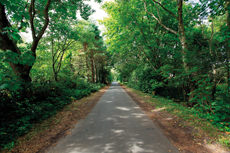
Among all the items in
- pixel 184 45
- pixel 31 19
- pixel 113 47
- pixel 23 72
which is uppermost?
pixel 113 47

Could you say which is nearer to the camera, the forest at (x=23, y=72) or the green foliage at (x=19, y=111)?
the forest at (x=23, y=72)

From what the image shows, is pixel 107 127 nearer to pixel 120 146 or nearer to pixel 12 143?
pixel 120 146

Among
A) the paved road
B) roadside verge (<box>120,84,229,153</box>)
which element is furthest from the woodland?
the paved road

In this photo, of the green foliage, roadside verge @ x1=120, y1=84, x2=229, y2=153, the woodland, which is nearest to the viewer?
roadside verge @ x1=120, y1=84, x2=229, y2=153

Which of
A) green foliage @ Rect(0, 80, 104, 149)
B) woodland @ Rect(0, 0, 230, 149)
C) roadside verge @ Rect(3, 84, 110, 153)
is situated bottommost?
roadside verge @ Rect(3, 84, 110, 153)

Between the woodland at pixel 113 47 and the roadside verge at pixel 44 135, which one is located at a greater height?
the woodland at pixel 113 47

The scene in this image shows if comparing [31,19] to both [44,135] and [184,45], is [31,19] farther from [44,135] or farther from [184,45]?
[184,45]

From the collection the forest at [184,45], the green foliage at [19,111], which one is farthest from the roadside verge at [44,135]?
the forest at [184,45]

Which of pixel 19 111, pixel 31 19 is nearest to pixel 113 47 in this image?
pixel 31 19

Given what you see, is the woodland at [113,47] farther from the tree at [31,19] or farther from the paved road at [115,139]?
the paved road at [115,139]

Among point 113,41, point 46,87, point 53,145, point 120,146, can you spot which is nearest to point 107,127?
point 120,146

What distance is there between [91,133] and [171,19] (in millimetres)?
10857

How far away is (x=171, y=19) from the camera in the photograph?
9102 mm

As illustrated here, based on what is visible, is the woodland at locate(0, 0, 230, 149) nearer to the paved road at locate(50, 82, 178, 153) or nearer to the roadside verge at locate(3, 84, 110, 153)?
the roadside verge at locate(3, 84, 110, 153)
